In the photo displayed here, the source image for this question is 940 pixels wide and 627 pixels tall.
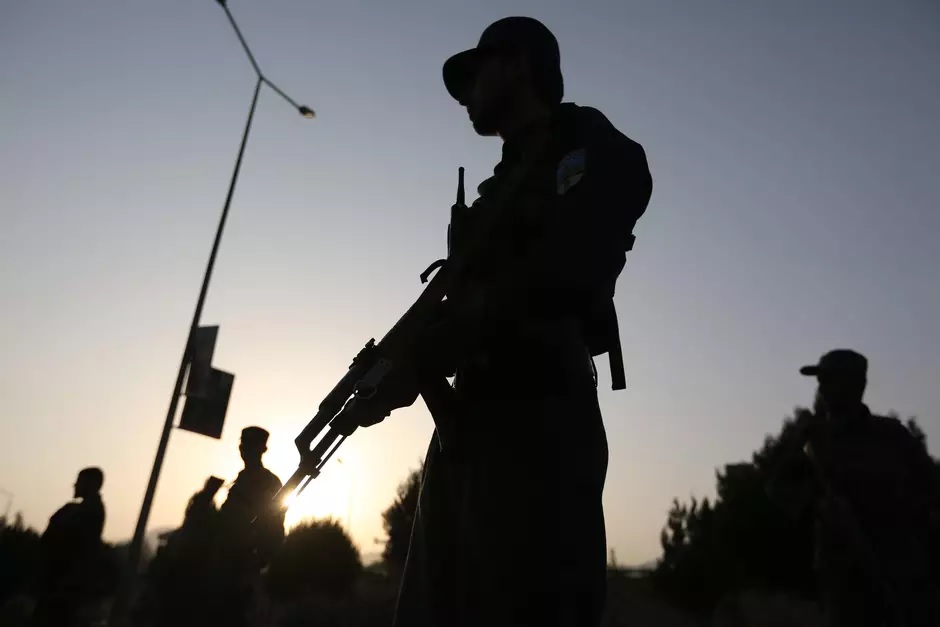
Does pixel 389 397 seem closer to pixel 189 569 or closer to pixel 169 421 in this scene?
pixel 189 569

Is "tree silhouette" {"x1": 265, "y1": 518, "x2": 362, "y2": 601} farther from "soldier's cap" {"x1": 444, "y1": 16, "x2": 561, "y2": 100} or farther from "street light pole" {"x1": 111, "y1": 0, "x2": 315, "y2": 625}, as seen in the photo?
"soldier's cap" {"x1": 444, "y1": 16, "x2": 561, "y2": 100}

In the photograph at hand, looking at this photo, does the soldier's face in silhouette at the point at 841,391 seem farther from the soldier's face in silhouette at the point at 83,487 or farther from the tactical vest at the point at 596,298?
the soldier's face in silhouette at the point at 83,487

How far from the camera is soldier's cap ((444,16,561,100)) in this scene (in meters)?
2.13

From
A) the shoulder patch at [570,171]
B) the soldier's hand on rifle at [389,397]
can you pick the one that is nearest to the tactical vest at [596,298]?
the shoulder patch at [570,171]

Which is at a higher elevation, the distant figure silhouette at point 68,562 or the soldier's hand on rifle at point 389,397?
the soldier's hand on rifle at point 389,397

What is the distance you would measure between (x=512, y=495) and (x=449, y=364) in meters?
0.34

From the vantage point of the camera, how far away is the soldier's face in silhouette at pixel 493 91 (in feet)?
7.01

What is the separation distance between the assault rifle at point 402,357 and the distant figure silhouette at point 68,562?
18.4 feet

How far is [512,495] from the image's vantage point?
5.20ft

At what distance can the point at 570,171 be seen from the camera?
170 cm

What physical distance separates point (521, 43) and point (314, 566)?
37175 millimetres

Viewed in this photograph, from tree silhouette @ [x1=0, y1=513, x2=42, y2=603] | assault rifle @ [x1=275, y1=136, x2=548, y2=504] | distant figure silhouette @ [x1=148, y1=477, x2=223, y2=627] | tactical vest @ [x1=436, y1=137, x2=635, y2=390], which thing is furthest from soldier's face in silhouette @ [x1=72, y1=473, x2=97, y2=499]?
tree silhouette @ [x1=0, y1=513, x2=42, y2=603]

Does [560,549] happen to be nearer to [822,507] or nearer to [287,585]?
[822,507]

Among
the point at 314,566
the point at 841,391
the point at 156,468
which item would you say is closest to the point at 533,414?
the point at 841,391
